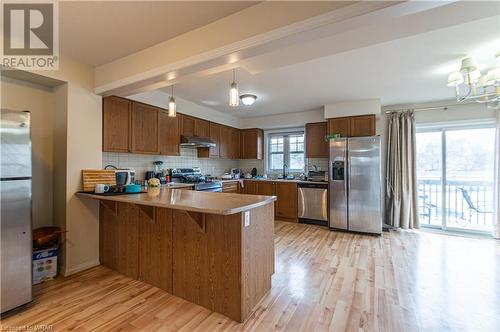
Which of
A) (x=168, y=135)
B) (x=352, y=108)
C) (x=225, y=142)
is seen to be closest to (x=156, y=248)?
(x=168, y=135)

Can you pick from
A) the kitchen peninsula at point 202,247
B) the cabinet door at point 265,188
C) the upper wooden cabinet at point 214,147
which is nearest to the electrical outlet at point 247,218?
the kitchen peninsula at point 202,247

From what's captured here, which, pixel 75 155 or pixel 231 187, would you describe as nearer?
pixel 75 155

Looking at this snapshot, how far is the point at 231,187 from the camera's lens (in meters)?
5.06

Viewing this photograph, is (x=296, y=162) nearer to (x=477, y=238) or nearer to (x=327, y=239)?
(x=327, y=239)

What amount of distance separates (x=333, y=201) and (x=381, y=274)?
195cm

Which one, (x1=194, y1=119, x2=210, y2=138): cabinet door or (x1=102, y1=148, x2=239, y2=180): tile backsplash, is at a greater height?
(x1=194, y1=119, x2=210, y2=138): cabinet door

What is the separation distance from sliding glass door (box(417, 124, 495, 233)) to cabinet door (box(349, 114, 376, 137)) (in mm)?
1154

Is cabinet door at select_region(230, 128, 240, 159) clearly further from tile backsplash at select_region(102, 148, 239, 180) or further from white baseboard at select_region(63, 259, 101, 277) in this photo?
white baseboard at select_region(63, 259, 101, 277)

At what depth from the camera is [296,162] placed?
5.74 m

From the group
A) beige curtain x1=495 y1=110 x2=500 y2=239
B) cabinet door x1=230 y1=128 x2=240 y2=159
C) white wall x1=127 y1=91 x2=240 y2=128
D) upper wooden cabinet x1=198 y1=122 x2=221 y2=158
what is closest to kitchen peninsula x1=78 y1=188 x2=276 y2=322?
white wall x1=127 y1=91 x2=240 y2=128

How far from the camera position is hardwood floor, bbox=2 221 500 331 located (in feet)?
5.84

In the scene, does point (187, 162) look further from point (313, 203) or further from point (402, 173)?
point (402, 173)

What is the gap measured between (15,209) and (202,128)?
3.23m

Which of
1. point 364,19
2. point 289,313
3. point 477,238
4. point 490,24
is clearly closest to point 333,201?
point 477,238
